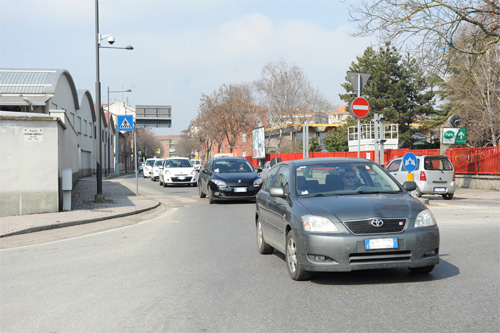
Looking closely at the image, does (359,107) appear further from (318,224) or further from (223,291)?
(223,291)

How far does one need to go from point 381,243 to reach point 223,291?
1.77 meters

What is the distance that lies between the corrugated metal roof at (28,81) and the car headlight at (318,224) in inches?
1233

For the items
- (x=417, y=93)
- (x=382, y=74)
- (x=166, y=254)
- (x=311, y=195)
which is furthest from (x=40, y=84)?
(x=417, y=93)

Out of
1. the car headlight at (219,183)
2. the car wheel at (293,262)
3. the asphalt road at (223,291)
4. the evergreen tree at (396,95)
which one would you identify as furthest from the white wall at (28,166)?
the evergreen tree at (396,95)

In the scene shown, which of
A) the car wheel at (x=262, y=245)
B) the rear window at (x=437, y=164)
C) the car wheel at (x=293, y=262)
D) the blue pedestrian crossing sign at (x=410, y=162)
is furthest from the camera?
the rear window at (x=437, y=164)

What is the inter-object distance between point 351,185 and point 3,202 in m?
10.2

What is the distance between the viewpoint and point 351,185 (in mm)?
6883

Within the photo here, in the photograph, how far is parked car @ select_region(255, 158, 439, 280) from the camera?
5727 mm

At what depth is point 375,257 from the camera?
18.8ft

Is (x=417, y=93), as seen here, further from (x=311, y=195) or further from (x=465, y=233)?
(x=311, y=195)

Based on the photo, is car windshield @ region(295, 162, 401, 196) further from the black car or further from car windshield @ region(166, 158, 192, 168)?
car windshield @ region(166, 158, 192, 168)

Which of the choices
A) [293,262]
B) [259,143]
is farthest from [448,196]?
[259,143]

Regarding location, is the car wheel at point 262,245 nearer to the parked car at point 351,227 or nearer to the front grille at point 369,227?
the parked car at point 351,227

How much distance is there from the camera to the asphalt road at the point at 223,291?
15.0 feet
